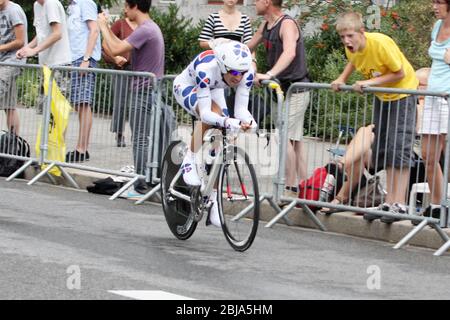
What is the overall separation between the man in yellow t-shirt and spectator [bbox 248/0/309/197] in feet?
3.05

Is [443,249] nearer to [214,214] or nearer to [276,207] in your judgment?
[214,214]

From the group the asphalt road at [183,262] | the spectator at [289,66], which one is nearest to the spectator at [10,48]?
the asphalt road at [183,262]

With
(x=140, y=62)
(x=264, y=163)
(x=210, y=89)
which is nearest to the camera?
(x=210, y=89)

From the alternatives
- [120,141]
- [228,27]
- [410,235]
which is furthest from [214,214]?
[228,27]

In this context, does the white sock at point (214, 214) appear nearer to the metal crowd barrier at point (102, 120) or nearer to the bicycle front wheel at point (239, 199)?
the bicycle front wheel at point (239, 199)

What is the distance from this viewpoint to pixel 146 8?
46.1 feet

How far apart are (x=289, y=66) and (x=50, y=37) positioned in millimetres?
3374

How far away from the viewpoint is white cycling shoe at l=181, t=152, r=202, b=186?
35.1 ft

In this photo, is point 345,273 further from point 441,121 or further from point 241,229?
point 441,121

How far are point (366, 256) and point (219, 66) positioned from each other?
1.81 metres

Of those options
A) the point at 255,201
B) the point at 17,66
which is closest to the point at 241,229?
the point at 255,201

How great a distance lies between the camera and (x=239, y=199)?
10.6m

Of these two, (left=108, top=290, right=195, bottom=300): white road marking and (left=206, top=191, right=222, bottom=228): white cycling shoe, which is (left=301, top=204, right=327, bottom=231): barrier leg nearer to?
(left=206, top=191, right=222, bottom=228): white cycling shoe
